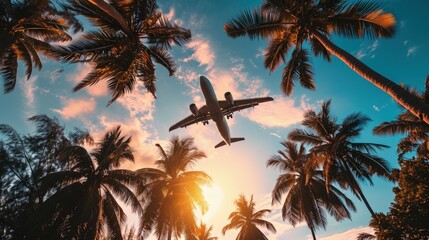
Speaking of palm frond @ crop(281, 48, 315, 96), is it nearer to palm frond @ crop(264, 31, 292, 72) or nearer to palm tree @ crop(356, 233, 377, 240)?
palm frond @ crop(264, 31, 292, 72)

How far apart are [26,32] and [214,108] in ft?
41.4

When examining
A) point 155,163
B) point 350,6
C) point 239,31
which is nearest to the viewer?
point 350,6

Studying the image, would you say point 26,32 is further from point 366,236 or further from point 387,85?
point 366,236

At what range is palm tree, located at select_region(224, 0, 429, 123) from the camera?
801 cm

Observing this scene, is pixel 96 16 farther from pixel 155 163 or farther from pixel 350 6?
pixel 155 163

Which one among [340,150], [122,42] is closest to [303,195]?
[340,150]

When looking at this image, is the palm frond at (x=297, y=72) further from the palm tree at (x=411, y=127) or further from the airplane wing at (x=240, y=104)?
the palm tree at (x=411, y=127)

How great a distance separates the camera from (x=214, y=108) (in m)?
18.1

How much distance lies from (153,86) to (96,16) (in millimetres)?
4168

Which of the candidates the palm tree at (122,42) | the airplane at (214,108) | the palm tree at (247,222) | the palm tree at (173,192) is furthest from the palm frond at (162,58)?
the palm tree at (247,222)

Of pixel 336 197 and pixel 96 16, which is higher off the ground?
pixel 96 16

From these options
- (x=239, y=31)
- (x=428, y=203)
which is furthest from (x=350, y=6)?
(x=428, y=203)

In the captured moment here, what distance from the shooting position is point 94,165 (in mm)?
17297

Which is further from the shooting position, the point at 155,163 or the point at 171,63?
the point at 155,163
